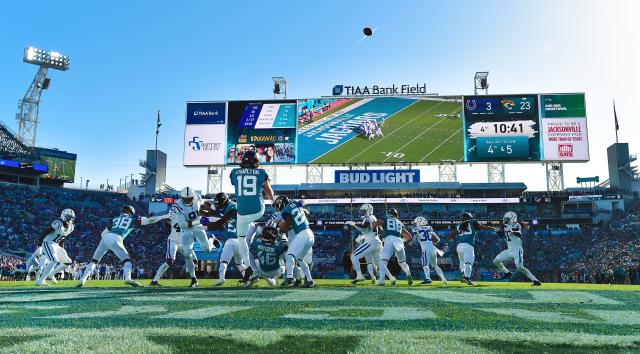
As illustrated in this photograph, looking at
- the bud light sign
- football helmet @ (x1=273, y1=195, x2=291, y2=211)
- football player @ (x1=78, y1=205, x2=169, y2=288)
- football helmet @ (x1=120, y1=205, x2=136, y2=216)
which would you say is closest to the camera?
football helmet @ (x1=273, y1=195, x2=291, y2=211)

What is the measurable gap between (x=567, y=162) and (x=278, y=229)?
31.2 meters

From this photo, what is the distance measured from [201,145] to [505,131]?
22473 millimetres

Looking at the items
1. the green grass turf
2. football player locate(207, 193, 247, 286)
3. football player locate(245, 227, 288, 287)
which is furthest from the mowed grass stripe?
football player locate(245, 227, 288, 287)

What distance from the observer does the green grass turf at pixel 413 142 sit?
115 feet

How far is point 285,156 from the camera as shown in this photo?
3556cm

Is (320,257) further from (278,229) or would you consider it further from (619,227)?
(278,229)

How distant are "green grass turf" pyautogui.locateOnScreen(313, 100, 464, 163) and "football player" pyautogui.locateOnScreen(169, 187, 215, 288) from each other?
2417cm

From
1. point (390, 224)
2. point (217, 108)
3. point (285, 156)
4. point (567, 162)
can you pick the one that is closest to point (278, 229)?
point (390, 224)

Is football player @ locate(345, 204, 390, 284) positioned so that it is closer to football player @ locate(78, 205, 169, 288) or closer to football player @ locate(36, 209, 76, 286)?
football player @ locate(78, 205, 169, 288)

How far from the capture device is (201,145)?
36062 millimetres

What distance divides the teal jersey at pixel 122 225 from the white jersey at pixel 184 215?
1.34 metres

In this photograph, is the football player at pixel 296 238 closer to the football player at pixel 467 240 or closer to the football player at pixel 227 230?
the football player at pixel 227 230

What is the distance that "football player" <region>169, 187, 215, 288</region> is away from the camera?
11.4 metres

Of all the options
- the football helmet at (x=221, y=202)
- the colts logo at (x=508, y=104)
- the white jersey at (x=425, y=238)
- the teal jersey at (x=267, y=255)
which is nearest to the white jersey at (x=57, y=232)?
the football helmet at (x=221, y=202)
